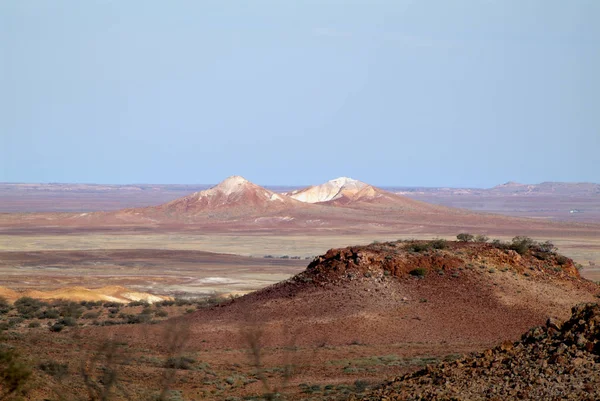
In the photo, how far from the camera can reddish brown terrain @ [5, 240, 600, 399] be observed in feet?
59.2

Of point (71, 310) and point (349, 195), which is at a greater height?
point (349, 195)

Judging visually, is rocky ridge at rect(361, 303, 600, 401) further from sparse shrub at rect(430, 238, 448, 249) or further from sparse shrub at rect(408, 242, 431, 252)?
sparse shrub at rect(430, 238, 448, 249)

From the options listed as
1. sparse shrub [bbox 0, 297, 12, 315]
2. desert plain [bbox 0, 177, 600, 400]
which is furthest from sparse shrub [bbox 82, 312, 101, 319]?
sparse shrub [bbox 0, 297, 12, 315]

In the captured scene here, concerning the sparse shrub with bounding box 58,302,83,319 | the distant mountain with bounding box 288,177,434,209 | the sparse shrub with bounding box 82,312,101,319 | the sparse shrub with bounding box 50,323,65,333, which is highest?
the distant mountain with bounding box 288,177,434,209

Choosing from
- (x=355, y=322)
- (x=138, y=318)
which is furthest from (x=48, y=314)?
(x=355, y=322)

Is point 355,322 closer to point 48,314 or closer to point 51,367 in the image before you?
point 48,314

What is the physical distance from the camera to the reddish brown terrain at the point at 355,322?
18.0 m

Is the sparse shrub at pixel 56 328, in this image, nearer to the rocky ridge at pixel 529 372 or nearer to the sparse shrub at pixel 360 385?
the sparse shrub at pixel 360 385

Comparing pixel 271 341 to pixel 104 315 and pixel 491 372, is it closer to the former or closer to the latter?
pixel 104 315

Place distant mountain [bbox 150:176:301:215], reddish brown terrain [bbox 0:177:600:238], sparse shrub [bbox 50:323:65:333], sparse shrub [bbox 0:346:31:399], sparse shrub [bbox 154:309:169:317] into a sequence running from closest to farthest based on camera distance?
sparse shrub [bbox 0:346:31:399], sparse shrub [bbox 50:323:65:333], sparse shrub [bbox 154:309:169:317], reddish brown terrain [bbox 0:177:600:238], distant mountain [bbox 150:176:301:215]

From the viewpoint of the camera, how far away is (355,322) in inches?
965

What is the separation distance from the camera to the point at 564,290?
27328mm

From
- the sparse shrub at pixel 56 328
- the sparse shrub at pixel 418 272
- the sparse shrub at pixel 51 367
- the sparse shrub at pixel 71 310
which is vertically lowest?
the sparse shrub at pixel 71 310

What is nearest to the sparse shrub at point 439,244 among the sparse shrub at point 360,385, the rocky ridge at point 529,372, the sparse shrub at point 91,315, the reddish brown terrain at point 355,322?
the reddish brown terrain at point 355,322
